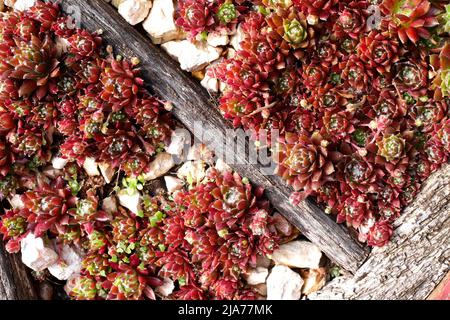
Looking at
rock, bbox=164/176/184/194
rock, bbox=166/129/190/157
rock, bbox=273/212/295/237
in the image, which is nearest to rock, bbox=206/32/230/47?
rock, bbox=166/129/190/157

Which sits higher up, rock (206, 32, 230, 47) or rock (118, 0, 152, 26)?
rock (206, 32, 230, 47)

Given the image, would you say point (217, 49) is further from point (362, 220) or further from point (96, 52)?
point (362, 220)

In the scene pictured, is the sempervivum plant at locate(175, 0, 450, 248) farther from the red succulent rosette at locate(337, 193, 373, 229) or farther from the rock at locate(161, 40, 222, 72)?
the rock at locate(161, 40, 222, 72)

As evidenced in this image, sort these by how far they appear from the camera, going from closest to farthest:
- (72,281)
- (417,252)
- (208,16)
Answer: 1. (417,252)
2. (208,16)
3. (72,281)

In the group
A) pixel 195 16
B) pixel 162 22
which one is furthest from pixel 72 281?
pixel 195 16

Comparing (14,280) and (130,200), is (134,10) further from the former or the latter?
(14,280)

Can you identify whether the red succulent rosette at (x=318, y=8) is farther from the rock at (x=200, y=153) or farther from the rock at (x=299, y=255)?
the rock at (x=299, y=255)

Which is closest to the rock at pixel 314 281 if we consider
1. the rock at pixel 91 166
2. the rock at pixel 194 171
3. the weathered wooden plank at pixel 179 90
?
the weathered wooden plank at pixel 179 90
